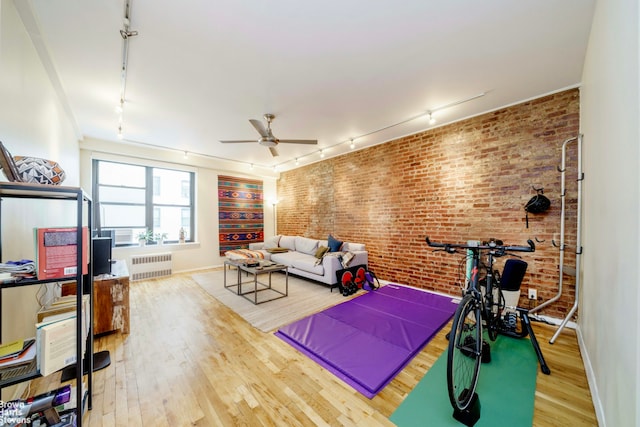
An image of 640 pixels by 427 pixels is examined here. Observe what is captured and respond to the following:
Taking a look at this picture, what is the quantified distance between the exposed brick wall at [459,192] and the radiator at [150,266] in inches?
153

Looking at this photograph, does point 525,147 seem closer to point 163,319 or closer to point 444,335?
point 444,335

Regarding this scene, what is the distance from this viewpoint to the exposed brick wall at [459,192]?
2.88 meters

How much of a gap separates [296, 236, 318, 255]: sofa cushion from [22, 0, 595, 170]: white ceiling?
2.85 metres

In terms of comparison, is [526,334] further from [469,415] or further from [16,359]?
[16,359]

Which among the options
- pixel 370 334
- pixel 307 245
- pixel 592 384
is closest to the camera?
pixel 592 384

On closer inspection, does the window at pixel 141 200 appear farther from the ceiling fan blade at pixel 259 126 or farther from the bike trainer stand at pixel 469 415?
the bike trainer stand at pixel 469 415

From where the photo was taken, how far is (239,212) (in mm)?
6641

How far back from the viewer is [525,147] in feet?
10.1

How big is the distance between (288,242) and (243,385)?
442 cm

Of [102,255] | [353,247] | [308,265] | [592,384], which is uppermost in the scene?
[102,255]

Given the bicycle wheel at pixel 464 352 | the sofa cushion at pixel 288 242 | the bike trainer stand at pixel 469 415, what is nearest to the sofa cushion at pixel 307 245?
the sofa cushion at pixel 288 242

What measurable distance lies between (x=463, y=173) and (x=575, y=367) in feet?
8.30

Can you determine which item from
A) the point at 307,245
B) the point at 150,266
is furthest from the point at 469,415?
the point at 150,266

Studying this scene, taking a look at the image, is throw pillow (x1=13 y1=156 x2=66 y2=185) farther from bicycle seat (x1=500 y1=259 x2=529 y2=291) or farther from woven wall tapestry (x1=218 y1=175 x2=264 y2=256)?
woven wall tapestry (x1=218 y1=175 x2=264 y2=256)
